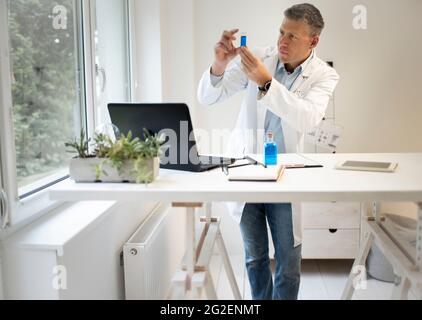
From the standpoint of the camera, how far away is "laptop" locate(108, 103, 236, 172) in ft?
4.68

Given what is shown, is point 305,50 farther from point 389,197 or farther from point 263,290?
point 263,290

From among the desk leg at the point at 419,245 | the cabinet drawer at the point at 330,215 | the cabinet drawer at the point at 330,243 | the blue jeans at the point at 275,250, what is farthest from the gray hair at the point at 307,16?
the cabinet drawer at the point at 330,243

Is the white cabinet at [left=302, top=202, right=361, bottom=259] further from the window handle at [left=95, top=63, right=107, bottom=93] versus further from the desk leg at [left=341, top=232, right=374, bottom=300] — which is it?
the window handle at [left=95, top=63, right=107, bottom=93]

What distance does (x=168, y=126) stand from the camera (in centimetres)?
146

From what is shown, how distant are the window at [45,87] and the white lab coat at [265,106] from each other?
602 mm

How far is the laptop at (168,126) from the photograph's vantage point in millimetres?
1426

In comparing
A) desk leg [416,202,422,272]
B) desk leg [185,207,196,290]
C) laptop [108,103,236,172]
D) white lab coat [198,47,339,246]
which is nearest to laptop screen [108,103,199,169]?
laptop [108,103,236,172]

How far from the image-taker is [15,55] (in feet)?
5.24

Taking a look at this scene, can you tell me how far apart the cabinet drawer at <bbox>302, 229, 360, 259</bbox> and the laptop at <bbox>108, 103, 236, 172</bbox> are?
5.56 feet

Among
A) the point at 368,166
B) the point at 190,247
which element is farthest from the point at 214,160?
the point at 368,166

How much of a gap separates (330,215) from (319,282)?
44 centimetres

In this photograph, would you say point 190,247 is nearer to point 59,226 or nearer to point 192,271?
point 192,271

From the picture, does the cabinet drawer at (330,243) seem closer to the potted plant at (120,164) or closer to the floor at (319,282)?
the floor at (319,282)

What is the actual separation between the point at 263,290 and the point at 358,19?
2122 mm
